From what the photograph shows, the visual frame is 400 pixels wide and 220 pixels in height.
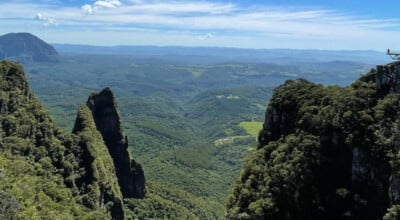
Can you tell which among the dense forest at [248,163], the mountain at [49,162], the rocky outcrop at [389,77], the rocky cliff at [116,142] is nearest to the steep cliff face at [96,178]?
the mountain at [49,162]

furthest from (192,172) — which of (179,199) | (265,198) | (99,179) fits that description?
(265,198)

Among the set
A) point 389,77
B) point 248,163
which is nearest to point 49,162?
point 248,163

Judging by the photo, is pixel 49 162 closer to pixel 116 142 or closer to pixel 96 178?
pixel 96 178

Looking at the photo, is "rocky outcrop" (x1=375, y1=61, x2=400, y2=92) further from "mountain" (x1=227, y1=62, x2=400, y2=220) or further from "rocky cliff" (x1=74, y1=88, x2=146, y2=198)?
"rocky cliff" (x1=74, y1=88, x2=146, y2=198)

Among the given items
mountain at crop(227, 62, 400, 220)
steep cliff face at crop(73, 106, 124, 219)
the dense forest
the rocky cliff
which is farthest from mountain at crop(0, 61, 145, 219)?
mountain at crop(227, 62, 400, 220)

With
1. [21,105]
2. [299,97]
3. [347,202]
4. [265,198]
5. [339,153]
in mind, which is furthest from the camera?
[21,105]

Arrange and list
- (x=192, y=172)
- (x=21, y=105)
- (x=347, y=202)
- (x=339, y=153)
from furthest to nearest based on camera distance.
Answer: (x=192, y=172), (x=21, y=105), (x=339, y=153), (x=347, y=202)

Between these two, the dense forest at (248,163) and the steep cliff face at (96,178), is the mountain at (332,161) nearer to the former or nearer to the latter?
the dense forest at (248,163)

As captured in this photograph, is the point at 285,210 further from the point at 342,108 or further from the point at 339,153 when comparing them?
the point at 342,108
